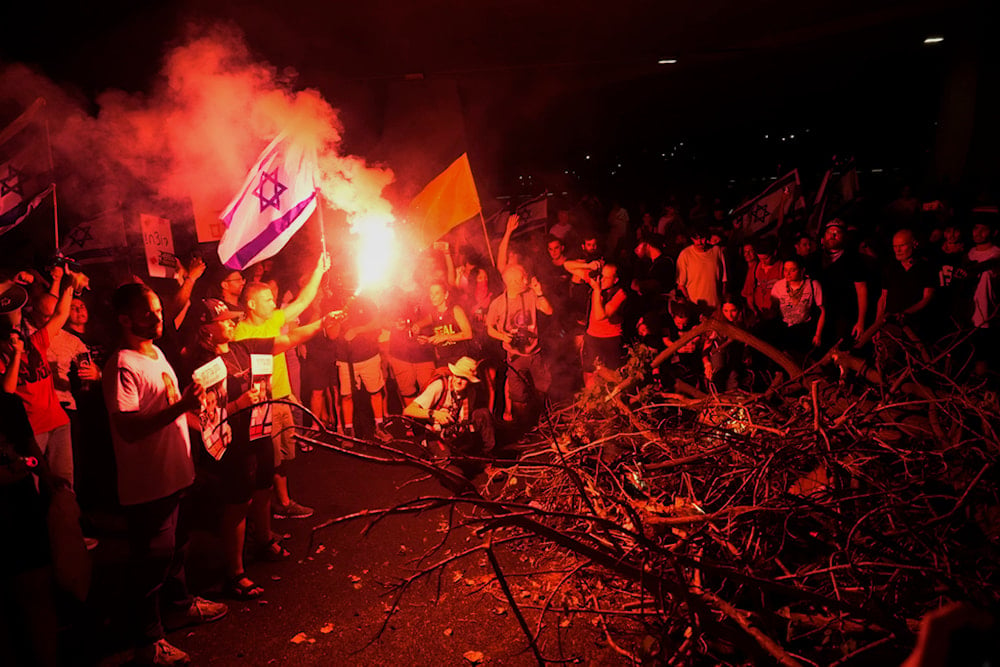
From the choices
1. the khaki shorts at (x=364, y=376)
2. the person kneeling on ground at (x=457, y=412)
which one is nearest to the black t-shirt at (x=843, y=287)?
the person kneeling on ground at (x=457, y=412)

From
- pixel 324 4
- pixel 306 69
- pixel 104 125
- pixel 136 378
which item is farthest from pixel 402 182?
pixel 136 378

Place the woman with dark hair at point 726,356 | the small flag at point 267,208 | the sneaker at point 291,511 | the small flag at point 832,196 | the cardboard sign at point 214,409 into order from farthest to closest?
the small flag at point 832,196 → the woman with dark hair at point 726,356 → the sneaker at point 291,511 → the small flag at point 267,208 → the cardboard sign at point 214,409

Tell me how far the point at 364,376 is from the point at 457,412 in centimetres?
180

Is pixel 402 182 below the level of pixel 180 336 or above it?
above

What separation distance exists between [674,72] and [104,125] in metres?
11.5

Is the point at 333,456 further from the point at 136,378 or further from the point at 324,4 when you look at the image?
the point at 324,4

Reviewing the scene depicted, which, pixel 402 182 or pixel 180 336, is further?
pixel 402 182

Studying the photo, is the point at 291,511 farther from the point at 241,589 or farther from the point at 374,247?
the point at 374,247

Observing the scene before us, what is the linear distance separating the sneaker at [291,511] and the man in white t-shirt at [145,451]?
209cm

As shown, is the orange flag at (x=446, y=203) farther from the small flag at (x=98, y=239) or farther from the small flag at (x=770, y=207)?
the small flag at (x=770, y=207)

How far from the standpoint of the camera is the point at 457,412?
23.1ft

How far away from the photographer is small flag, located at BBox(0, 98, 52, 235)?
5086 mm

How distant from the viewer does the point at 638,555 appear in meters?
3.26

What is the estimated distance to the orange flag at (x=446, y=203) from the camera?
26.2 ft
